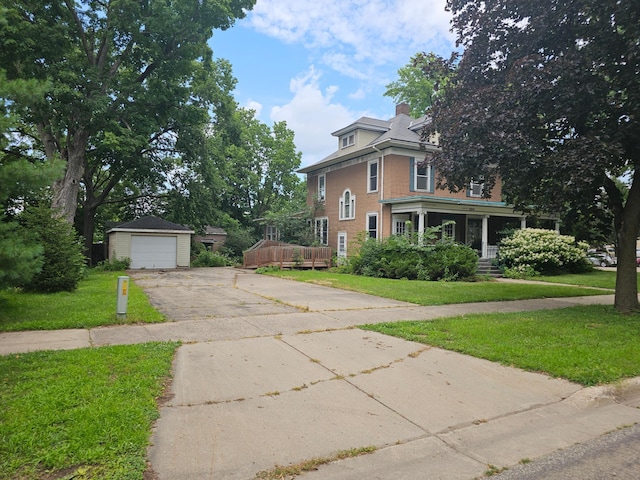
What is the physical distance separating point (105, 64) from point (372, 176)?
47.4ft

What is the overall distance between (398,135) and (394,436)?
20.1 m

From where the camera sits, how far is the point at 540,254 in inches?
747

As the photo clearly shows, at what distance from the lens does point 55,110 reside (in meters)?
17.0

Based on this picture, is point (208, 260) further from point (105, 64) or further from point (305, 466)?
point (305, 466)

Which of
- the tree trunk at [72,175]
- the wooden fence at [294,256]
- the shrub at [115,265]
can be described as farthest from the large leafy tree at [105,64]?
the wooden fence at [294,256]

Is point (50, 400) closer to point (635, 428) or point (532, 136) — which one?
point (635, 428)

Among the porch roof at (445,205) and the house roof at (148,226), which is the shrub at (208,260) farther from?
the porch roof at (445,205)

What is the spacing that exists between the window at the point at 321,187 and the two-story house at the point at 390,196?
65 millimetres

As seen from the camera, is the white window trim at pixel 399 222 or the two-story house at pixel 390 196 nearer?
the two-story house at pixel 390 196

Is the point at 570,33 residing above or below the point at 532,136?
above

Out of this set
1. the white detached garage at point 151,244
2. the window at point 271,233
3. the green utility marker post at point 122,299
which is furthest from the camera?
the window at point 271,233

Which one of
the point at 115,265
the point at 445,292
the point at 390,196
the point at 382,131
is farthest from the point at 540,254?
the point at 115,265

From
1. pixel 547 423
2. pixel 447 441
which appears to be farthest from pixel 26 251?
pixel 547 423

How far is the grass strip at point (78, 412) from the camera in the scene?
2680mm
